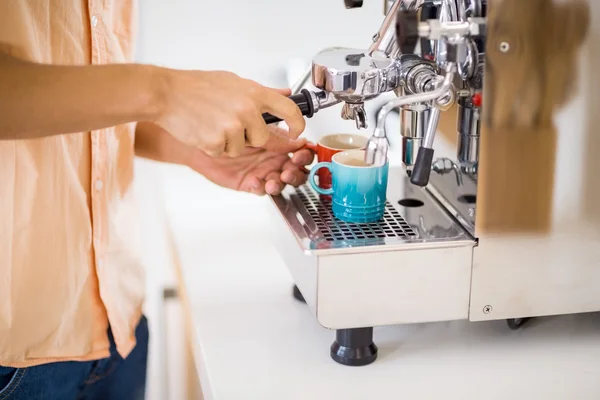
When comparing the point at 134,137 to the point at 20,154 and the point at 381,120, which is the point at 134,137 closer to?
the point at 20,154

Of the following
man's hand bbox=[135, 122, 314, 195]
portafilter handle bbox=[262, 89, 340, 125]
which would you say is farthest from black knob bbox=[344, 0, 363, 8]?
man's hand bbox=[135, 122, 314, 195]

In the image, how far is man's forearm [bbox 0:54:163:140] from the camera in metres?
0.71

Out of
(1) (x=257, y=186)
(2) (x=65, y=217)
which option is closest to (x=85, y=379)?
(2) (x=65, y=217)

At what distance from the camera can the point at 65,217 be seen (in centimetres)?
88

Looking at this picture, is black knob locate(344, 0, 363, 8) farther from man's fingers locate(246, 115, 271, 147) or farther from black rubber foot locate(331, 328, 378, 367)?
black rubber foot locate(331, 328, 378, 367)

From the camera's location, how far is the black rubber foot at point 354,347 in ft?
2.79

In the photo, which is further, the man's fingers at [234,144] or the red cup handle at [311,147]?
the red cup handle at [311,147]

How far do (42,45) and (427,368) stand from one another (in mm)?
530

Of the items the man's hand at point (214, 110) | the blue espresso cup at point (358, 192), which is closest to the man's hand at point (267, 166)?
the blue espresso cup at point (358, 192)

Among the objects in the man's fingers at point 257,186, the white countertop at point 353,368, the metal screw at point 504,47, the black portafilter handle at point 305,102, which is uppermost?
the metal screw at point 504,47

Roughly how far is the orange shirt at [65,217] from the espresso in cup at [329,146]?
9.5 inches

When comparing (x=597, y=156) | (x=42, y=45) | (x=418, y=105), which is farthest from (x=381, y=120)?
(x=42, y=45)

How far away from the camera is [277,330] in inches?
36.4

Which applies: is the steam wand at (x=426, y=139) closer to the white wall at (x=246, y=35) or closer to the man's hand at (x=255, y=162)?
the man's hand at (x=255, y=162)
